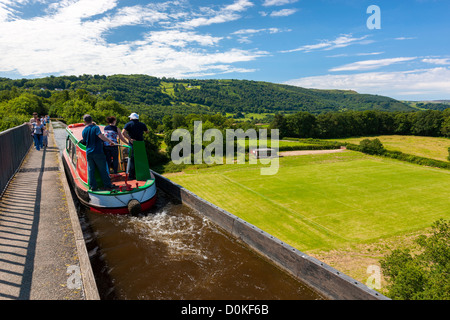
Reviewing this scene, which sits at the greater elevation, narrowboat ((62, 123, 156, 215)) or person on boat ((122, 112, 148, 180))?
person on boat ((122, 112, 148, 180))

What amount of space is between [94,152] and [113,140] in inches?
64.7

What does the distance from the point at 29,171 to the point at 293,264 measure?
1368 cm

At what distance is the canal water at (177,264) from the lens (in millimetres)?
6053

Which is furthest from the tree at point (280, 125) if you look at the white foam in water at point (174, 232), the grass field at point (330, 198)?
the white foam in water at point (174, 232)

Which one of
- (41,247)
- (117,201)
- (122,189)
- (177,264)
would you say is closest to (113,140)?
(122,189)

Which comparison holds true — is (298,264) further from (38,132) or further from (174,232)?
(38,132)

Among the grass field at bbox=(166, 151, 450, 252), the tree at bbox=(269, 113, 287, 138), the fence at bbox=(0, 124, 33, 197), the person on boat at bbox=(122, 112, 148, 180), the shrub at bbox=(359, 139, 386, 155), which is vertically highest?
the tree at bbox=(269, 113, 287, 138)

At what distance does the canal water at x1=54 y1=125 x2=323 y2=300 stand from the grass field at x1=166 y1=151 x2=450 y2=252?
1105 cm

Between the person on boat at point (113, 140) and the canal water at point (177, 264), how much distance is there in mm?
2864

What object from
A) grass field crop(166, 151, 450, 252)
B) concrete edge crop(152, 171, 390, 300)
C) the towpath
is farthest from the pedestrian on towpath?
grass field crop(166, 151, 450, 252)

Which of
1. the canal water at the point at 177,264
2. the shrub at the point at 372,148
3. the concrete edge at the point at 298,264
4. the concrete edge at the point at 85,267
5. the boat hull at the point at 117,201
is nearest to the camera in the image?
the concrete edge at the point at 85,267

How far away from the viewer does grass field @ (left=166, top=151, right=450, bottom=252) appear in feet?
65.8

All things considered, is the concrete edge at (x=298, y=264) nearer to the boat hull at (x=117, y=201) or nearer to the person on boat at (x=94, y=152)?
the boat hull at (x=117, y=201)

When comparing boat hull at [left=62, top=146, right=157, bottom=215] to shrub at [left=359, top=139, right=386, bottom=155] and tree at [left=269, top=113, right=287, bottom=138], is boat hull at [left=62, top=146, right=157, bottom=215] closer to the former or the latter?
shrub at [left=359, top=139, right=386, bottom=155]
